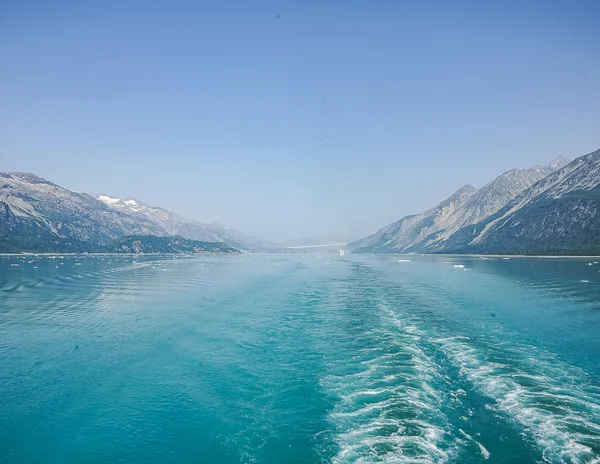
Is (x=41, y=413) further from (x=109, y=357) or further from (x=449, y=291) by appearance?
(x=449, y=291)

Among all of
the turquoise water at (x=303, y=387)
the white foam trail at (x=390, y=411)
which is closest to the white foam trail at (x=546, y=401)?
the turquoise water at (x=303, y=387)

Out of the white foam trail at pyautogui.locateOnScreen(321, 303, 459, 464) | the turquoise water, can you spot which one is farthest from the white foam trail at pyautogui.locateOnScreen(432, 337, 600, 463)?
the white foam trail at pyautogui.locateOnScreen(321, 303, 459, 464)

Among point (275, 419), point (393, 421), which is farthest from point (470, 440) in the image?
point (275, 419)

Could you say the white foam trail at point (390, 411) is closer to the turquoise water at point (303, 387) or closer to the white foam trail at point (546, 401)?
the turquoise water at point (303, 387)

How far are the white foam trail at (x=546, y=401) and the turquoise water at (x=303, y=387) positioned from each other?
0.11 m

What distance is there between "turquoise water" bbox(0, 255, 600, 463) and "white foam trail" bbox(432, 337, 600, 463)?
Answer: 0.11 metres

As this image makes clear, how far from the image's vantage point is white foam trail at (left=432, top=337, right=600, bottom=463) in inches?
709

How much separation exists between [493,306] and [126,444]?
58.4 metres

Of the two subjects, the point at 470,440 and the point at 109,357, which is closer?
the point at 470,440

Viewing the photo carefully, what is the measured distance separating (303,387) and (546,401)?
16223 millimetres

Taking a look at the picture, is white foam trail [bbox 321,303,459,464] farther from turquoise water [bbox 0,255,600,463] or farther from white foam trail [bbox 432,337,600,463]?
white foam trail [bbox 432,337,600,463]

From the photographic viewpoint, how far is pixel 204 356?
35.0 meters

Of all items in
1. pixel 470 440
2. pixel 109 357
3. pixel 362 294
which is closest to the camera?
pixel 470 440

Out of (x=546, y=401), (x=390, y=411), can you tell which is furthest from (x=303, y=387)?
(x=546, y=401)
